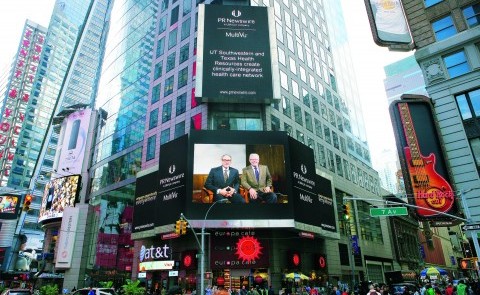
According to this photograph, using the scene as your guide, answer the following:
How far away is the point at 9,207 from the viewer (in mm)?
57469

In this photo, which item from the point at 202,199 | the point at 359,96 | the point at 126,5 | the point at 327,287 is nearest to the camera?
the point at 202,199

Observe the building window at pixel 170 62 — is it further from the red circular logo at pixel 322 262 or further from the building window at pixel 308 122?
the red circular logo at pixel 322 262

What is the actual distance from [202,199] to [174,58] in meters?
25.3

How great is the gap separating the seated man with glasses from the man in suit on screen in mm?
983

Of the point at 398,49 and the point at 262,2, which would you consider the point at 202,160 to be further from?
the point at 262,2

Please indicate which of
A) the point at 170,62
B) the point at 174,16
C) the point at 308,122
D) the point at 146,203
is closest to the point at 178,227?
the point at 146,203

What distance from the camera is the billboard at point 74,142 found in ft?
233

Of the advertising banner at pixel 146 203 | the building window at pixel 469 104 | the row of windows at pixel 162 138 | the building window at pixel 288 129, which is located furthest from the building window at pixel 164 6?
the building window at pixel 469 104

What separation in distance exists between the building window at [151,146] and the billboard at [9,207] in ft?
65.6

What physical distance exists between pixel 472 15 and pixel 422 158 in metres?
11.0

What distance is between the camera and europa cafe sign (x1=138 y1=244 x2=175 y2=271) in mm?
40969

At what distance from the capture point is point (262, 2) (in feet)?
183

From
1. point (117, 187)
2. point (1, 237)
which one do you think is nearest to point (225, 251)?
point (117, 187)

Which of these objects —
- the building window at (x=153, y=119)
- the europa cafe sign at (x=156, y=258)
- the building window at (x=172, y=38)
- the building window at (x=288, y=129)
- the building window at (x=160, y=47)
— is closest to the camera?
the europa cafe sign at (x=156, y=258)
